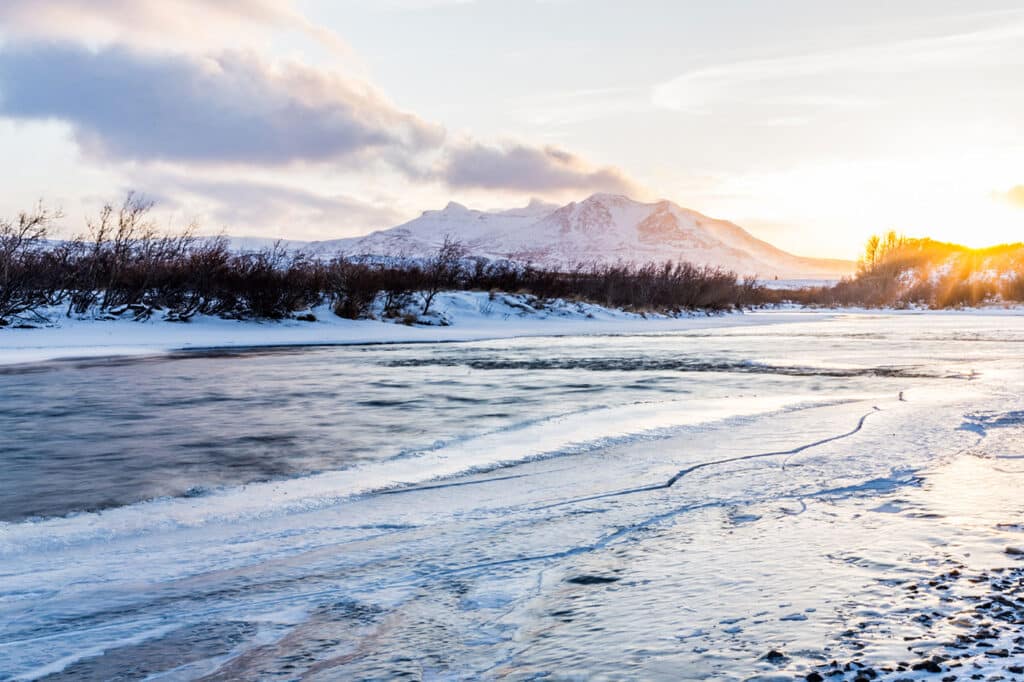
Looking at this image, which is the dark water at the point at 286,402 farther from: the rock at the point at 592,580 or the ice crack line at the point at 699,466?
the rock at the point at 592,580

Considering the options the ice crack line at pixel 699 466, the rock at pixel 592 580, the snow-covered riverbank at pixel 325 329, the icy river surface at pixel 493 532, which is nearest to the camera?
the icy river surface at pixel 493 532

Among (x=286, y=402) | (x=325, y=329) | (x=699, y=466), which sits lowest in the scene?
(x=286, y=402)

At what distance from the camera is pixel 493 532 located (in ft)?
12.7

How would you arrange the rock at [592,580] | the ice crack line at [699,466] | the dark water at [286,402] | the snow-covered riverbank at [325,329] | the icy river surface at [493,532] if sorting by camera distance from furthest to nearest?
the snow-covered riverbank at [325,329], the dark water at [286,402], the ice crack line at [699,466], the rock at [592,580], the icy river surface at [493,532]

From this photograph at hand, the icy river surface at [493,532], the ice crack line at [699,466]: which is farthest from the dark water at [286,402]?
the ice crack line at [699,466]

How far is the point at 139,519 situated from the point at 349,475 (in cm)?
143

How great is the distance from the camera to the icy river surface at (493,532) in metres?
2.51

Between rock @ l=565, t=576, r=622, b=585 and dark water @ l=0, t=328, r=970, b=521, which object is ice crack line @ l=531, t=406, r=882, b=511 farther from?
dark water @ l=0, t=328, r=970, b=521

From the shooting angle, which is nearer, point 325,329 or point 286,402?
point 286,402

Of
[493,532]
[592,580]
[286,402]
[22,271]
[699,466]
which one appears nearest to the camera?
[592,580]

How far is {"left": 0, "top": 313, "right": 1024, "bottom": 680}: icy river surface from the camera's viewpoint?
251 cm

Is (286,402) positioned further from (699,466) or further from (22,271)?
(22,271)

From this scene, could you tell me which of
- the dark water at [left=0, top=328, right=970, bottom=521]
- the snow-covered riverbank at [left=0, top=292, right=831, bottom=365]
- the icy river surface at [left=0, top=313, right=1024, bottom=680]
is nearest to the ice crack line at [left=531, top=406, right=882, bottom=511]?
the icy river surface at [left=0, top=313, right=1024, bottom=680]

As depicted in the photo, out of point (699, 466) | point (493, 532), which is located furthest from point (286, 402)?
point (493, 532)
